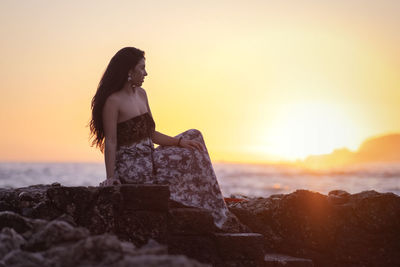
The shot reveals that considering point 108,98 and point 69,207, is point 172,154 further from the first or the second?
point 69,207

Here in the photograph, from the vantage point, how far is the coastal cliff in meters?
3.63

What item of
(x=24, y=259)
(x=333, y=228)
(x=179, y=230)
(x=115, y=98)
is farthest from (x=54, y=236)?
(x=333, y=228)

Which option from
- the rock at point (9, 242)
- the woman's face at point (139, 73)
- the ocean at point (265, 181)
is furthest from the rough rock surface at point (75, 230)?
the ocean at point (265, 181)

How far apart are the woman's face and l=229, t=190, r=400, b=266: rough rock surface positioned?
2237 millimetres

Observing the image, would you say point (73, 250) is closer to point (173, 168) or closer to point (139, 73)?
point (173, 168)

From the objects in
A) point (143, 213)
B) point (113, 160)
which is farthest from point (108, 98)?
point (143, 213)

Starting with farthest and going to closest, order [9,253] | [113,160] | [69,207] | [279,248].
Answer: [279,248] → [113,160] → [69,207] → [9,253]

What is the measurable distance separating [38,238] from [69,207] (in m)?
1.09

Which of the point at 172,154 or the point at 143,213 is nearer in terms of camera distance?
the point at 143,213

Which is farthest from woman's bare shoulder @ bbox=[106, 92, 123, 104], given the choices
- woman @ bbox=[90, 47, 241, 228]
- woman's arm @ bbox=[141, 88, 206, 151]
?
woman's arm @ bbox=[141, 88, 206, 151]

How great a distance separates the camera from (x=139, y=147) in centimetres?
634

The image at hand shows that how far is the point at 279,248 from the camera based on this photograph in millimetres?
6898

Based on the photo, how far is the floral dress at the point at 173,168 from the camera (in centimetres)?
602

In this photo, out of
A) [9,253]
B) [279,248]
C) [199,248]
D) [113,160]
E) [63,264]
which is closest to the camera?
[63,264]
